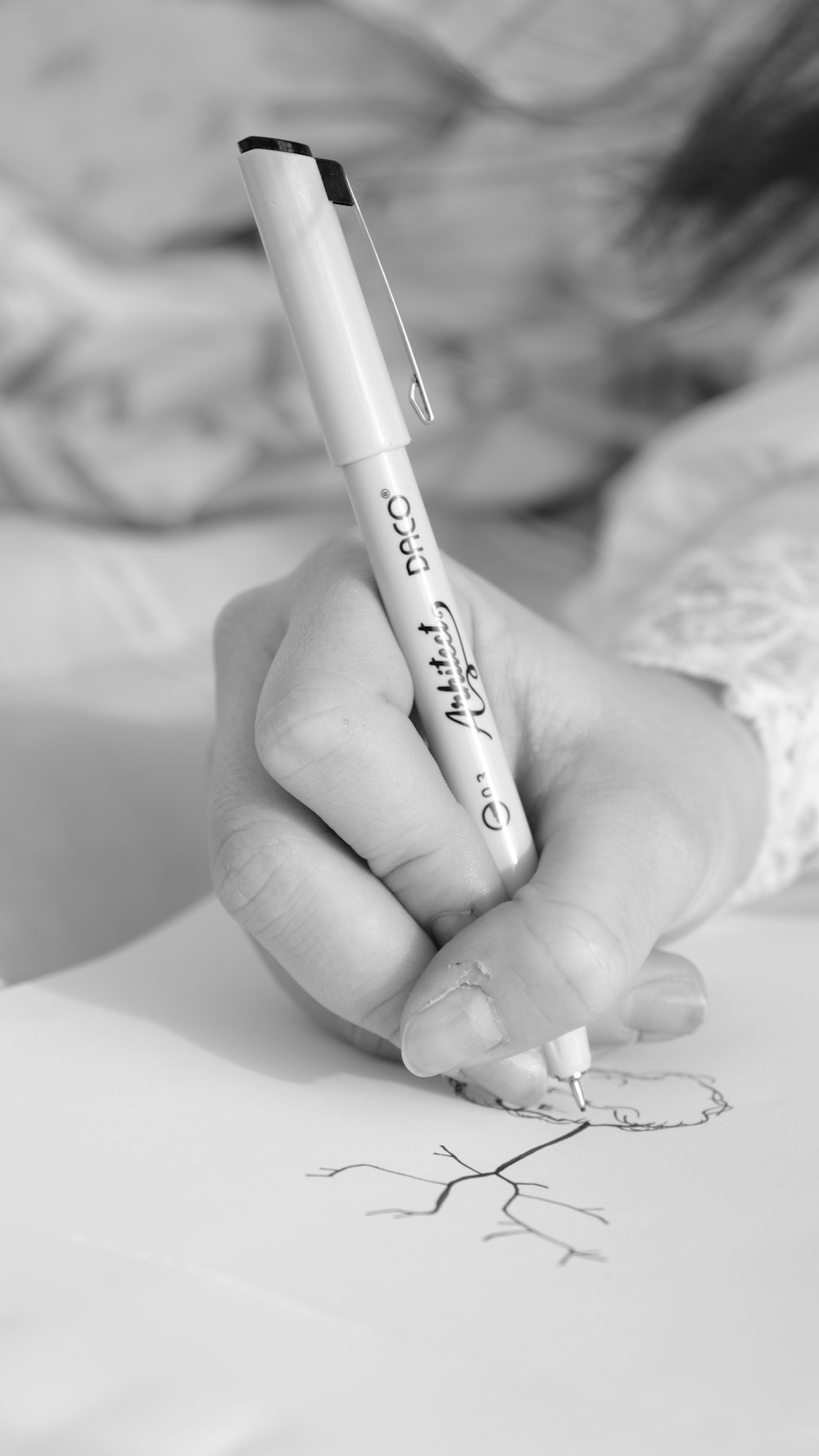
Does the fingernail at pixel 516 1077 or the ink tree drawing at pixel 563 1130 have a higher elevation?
the fingernail at pixel 516 1077

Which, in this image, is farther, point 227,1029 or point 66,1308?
point 227,1029

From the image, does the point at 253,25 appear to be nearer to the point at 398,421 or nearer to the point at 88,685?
the point at 88,685

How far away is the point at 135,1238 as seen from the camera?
0.23 metres

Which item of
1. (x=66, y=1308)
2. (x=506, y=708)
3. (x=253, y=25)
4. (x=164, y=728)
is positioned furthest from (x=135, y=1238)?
(x=253, y=25)

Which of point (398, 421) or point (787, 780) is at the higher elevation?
point (398, 421)

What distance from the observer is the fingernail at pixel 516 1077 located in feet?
0.93

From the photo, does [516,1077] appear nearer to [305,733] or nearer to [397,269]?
[305,733]

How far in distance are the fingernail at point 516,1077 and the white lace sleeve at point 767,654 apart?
0.12m

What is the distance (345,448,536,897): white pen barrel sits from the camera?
28 centimetres

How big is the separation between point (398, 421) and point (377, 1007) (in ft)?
0.42

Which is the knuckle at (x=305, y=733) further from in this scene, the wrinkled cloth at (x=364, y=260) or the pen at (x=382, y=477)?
the wrinkled cloth at (x=364, y=260)

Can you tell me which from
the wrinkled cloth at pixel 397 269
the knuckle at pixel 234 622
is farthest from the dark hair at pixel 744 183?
the knuckle at pixel 234 622

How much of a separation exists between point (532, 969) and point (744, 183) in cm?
57

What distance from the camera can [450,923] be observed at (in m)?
0.28
